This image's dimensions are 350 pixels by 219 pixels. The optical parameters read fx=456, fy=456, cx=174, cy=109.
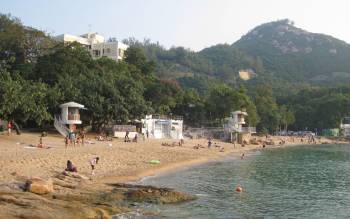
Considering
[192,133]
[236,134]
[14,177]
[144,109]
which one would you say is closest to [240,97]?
[236,134]

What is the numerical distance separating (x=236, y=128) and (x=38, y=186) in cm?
7021

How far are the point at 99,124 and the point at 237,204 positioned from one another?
39092 mm

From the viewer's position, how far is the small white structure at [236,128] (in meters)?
89.4

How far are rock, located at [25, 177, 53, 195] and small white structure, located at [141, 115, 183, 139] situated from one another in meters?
46.5

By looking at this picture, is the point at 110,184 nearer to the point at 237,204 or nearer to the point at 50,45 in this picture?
the point at 237,204

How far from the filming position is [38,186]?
22.4 metres

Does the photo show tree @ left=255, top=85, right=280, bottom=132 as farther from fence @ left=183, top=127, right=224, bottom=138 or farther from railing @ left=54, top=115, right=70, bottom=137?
railing @ left=54, top=115, right=70, bottom=137

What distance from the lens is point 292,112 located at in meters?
134

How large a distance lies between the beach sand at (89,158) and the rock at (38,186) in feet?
9.81

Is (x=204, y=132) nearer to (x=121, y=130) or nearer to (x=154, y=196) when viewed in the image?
(x=121, y=130)

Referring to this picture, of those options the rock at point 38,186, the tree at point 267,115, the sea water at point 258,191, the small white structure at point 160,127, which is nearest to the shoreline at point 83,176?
the rock at point 38,186

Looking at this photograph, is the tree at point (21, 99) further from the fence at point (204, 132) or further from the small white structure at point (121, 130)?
the fence at point (204, 132)

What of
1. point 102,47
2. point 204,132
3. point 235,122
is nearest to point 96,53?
point 102,47

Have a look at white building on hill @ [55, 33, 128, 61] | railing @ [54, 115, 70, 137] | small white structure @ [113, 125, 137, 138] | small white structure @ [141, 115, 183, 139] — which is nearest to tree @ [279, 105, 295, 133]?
white building on hill @ [55, 33, 128, 61]
